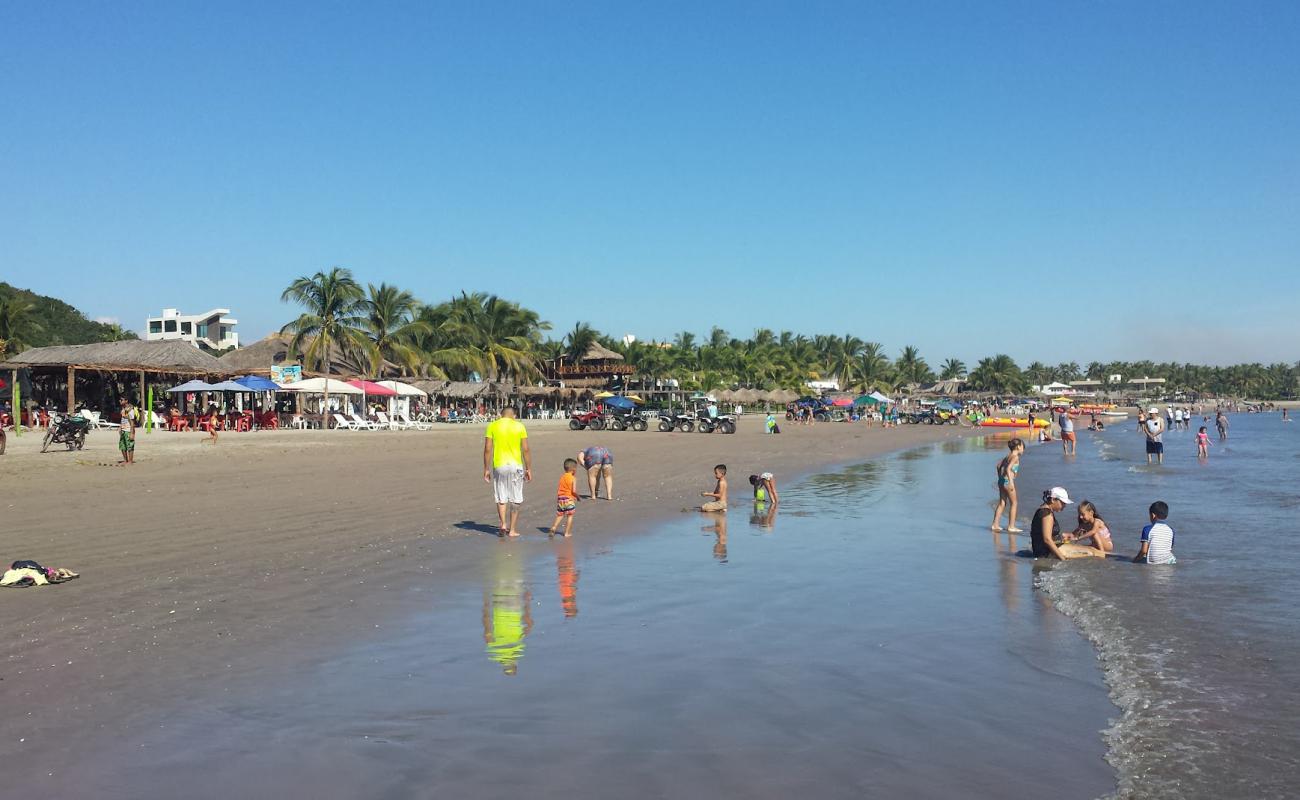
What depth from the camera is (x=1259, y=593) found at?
8.43m

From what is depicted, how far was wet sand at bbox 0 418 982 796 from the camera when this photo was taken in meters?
5.08

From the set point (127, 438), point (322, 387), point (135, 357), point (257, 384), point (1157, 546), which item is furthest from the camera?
point (322, 387)

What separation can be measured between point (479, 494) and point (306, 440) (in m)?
15.8

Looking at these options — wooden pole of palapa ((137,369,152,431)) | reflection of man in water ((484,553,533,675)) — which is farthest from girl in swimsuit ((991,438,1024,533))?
wooden pole of palapa ((137,369,152,431))

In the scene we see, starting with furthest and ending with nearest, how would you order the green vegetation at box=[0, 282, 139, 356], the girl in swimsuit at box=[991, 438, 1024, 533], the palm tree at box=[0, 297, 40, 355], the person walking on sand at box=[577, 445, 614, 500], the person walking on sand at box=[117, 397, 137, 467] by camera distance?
the green vegetation at box=[0, 282, 139, 356]
the palm tree at box=[0, 297, 40, 355]
the person walking on sand at box=[117, 397, 137, 467]
the person walking on sand at box=[577, 445, 614, 500]
the girl in swimsuit at box=[991, 438, 1024, 533]

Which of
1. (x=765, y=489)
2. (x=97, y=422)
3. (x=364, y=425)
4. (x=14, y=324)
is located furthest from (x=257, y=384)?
(x=765, y=489)

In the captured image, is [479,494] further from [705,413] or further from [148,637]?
[705,413]

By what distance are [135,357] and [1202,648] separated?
1512 inches

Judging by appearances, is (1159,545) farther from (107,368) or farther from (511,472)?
(107,368)

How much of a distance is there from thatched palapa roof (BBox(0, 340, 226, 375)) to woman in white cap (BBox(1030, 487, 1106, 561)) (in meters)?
32.9

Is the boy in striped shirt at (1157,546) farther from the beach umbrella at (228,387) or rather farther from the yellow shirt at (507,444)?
the beach umbrella at (228,387)

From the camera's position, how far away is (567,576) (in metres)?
8.63

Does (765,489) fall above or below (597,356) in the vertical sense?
below

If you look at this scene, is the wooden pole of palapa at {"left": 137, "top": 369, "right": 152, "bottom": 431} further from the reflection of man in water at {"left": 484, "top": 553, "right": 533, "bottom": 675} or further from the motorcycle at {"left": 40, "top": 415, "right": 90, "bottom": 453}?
the reflection of man in water at {"left": 484, "top": 553, "right": 533, "bottom": 675}
